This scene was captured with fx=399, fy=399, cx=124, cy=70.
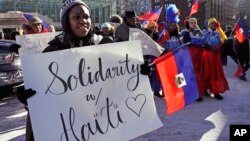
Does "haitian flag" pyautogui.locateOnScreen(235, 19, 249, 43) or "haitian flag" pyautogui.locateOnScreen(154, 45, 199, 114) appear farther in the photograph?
"haitian flag" pyautogui.locateOnScreen(235, 19, 249, 43)

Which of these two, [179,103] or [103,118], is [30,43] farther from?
[103,118]

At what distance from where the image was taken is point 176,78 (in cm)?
364

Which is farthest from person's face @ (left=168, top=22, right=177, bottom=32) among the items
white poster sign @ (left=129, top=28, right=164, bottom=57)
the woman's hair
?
the woman's hair

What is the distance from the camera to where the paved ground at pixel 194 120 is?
16.1ft

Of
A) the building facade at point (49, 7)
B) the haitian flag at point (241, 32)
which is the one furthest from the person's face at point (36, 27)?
the building facade at point (49, 7)

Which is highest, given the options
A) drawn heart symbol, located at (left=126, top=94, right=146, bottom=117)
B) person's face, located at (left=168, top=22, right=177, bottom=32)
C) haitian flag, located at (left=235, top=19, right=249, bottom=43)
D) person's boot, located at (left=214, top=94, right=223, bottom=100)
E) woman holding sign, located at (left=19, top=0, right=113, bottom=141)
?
woman holding sign, located at (left=19, top=0, right=113, bottom=141)

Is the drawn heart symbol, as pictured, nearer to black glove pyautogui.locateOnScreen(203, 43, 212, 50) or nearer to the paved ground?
the paved ground

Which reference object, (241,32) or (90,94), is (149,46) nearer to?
(90,94)

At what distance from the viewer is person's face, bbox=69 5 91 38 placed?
2578 mm

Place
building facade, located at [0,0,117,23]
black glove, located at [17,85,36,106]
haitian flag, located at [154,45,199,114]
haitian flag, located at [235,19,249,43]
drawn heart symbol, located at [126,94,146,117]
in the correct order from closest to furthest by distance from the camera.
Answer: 1. black glove, located at [17,85,36,106]
2. drawn heart symbol, located at [126,94,146,117]
3. haitian flag, located at [154,45,199,114]
4. haitian flag, located at [235,19,249,43]
5. building facade, located at [0,0,117,23]

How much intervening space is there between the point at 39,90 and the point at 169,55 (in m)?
1.48

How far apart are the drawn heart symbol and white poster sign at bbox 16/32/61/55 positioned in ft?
12.4

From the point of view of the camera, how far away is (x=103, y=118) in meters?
2.67

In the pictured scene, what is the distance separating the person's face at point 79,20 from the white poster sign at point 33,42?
3805mm
